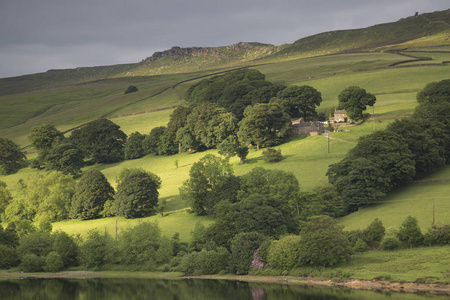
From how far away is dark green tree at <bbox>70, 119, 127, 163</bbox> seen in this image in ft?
485

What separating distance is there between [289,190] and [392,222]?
1785cm

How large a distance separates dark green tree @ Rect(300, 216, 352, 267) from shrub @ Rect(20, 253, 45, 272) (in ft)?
133

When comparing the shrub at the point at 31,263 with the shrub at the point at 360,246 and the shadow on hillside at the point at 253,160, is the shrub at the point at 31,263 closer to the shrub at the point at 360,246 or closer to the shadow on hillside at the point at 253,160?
the shrub at the point at 360,246

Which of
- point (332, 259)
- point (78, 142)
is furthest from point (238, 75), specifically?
point (332, 259)

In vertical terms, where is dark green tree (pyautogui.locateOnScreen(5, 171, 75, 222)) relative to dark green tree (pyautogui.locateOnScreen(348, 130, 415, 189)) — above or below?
below

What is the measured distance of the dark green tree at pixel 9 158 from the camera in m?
148

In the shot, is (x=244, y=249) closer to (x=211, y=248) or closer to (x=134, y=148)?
(x=211, y=248)

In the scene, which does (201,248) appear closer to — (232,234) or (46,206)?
(232,234)

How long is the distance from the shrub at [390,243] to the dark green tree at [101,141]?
95987 millimetres

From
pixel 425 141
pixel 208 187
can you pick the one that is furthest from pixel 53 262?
pixel 425 141

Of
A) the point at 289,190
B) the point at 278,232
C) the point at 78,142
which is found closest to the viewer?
the point at 278,232

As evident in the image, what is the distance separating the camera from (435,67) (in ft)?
565

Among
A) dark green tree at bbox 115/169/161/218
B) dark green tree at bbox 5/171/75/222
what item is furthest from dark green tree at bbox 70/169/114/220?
dark green tree at bbox 115/169/161/218

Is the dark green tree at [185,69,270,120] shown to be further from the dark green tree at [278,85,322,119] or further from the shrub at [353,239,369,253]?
the shrub at [353,239,369,253]
